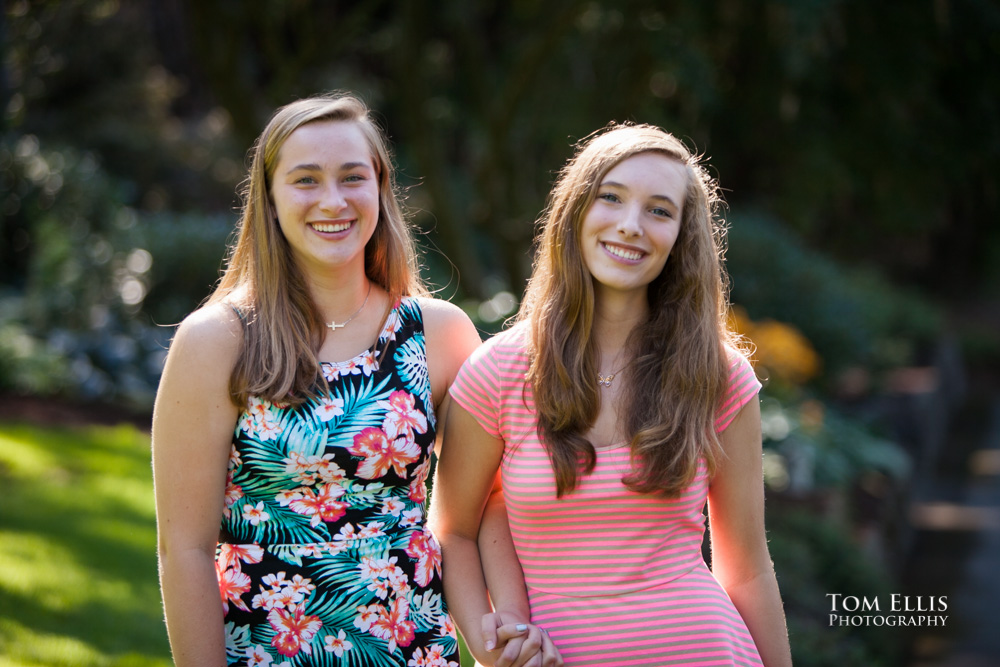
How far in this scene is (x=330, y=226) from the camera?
84.8 inches

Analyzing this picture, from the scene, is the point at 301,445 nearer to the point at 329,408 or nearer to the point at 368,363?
the point at 329,408

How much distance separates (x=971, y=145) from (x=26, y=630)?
5165 mm

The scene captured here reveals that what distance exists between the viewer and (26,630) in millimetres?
3441

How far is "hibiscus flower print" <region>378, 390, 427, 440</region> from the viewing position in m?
2.09

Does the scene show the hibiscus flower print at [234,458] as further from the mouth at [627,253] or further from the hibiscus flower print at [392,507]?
the mouth at [627,253]

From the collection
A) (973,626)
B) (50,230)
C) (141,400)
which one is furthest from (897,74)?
(50,230)

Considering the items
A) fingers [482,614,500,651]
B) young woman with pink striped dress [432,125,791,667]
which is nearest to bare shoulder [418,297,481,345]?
young woman with pink striped dress [432,125,791,667]

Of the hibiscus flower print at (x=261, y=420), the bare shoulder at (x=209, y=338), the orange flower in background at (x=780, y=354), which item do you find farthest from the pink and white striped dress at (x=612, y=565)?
the orange flower in background at (x=780, y=354)

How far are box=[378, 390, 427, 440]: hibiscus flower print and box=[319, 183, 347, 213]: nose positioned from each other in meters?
0.43

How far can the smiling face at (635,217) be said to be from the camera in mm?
2146

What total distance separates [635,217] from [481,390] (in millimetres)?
526

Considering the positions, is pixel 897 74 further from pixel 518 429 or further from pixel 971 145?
pixel 518 429

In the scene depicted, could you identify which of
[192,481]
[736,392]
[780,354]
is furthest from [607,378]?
[780,354]

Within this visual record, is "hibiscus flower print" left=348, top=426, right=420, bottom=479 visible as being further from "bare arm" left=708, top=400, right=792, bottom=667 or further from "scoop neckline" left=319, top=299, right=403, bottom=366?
"bare arm" left=708, top=400, right=792, bottom=667
